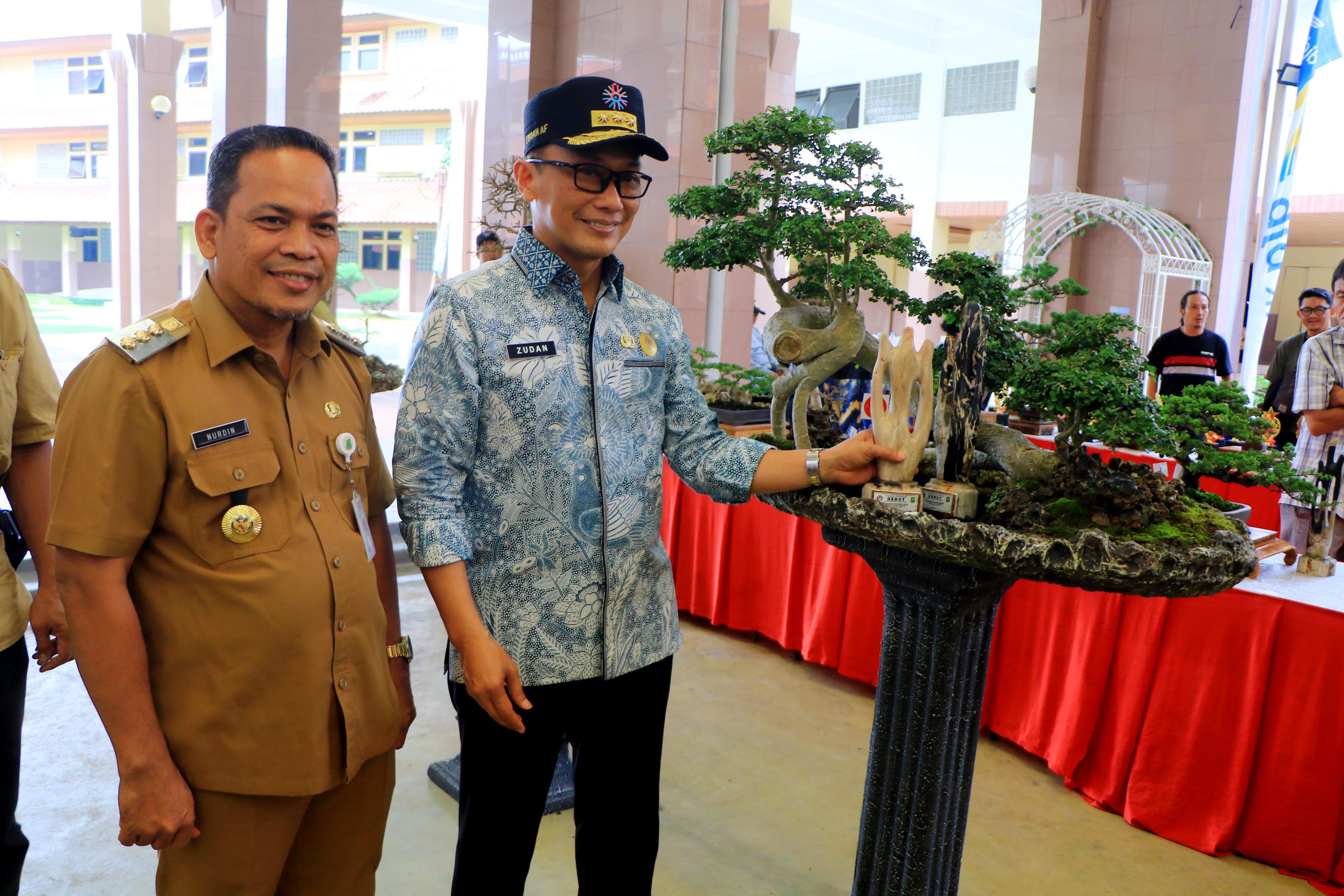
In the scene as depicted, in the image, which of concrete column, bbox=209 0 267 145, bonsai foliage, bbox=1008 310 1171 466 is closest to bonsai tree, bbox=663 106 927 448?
bonsai foliage, bbox=1008 310 1171 466

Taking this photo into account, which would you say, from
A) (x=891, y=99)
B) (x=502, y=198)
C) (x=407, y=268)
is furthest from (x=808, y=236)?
(x=407, y=268)

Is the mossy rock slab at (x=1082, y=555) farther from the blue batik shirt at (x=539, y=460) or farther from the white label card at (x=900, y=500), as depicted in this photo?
the blue batik shirt at (x=539, y=460)

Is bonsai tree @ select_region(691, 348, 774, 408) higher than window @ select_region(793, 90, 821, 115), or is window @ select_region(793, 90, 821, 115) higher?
window @ select_region(793, 90, 821, 115)

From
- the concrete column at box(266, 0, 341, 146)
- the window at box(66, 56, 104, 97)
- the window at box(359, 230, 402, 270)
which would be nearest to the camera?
the concrete column at box(266, 0, 341, 146)

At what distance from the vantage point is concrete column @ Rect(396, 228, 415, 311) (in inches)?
757

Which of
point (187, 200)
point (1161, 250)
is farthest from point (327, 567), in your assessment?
point (187, 200)

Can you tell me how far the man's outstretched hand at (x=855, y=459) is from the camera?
1.42m

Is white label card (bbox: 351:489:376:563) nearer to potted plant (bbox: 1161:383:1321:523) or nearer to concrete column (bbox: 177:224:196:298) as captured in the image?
potted plant (bbox: 1161:383:1321:523)

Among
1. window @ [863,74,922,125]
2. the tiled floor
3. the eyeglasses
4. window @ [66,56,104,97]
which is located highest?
window @ [863,74,922,125]

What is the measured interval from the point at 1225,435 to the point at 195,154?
20293 millimetres

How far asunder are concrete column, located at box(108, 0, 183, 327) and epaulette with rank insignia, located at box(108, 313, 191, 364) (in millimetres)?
8562

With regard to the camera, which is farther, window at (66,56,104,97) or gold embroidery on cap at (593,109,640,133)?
window at (66,56,104,97)

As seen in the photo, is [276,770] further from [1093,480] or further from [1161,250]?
[1161,250]

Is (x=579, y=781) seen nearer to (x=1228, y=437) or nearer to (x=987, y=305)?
(x=987, y=305)
